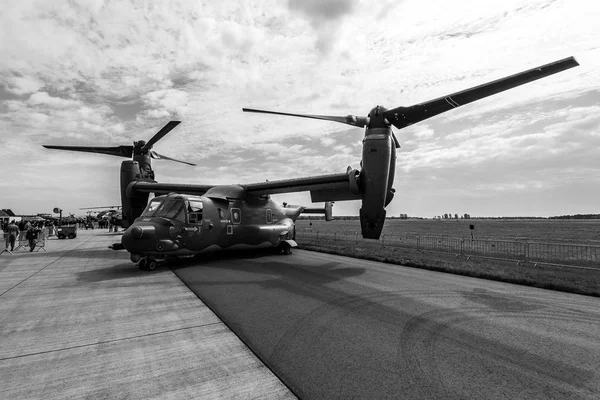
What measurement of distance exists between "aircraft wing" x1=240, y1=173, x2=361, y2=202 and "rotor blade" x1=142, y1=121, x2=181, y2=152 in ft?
18.7

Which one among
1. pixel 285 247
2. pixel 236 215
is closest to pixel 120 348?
pixel 236 215

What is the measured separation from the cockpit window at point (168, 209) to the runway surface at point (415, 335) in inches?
121

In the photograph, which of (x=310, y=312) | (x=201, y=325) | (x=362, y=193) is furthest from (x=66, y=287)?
(x=362, y=193)

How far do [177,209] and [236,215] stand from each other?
290cm

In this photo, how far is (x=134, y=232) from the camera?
1007cm

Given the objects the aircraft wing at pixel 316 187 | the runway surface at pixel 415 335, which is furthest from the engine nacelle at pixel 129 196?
the runway surface at pixel 415 335

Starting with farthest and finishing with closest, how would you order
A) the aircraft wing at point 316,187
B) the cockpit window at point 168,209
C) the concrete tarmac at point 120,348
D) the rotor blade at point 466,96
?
1. the aircraft wing at point 316,187
2. the cockpit window at point 168,209
3. the rotor blade at point 466,96
4. the concrete tarmac at point 120,348

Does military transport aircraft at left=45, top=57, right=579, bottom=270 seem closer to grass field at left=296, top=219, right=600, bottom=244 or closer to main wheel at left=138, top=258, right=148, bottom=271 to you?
main wheel at left=138, top=258, right=148, bottom=271

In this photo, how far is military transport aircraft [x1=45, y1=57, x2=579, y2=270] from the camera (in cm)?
1012

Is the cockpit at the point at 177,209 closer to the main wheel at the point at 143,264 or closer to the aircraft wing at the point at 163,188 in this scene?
the main wheel at the point at 143,264

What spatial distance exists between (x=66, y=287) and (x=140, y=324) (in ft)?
14.6

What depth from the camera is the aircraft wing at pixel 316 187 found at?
12.2m

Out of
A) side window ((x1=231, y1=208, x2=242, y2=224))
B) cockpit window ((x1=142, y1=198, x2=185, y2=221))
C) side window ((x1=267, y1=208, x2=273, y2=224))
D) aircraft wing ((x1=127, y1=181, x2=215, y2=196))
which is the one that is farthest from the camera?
aircraft wing ((x1=127, y1=181, x2=215, y2=196))

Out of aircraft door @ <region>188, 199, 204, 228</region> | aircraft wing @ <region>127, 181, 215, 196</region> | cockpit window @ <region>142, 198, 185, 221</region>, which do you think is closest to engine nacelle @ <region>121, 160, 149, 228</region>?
aircraft wing @ <region>127, 181, 215, 196</region>
